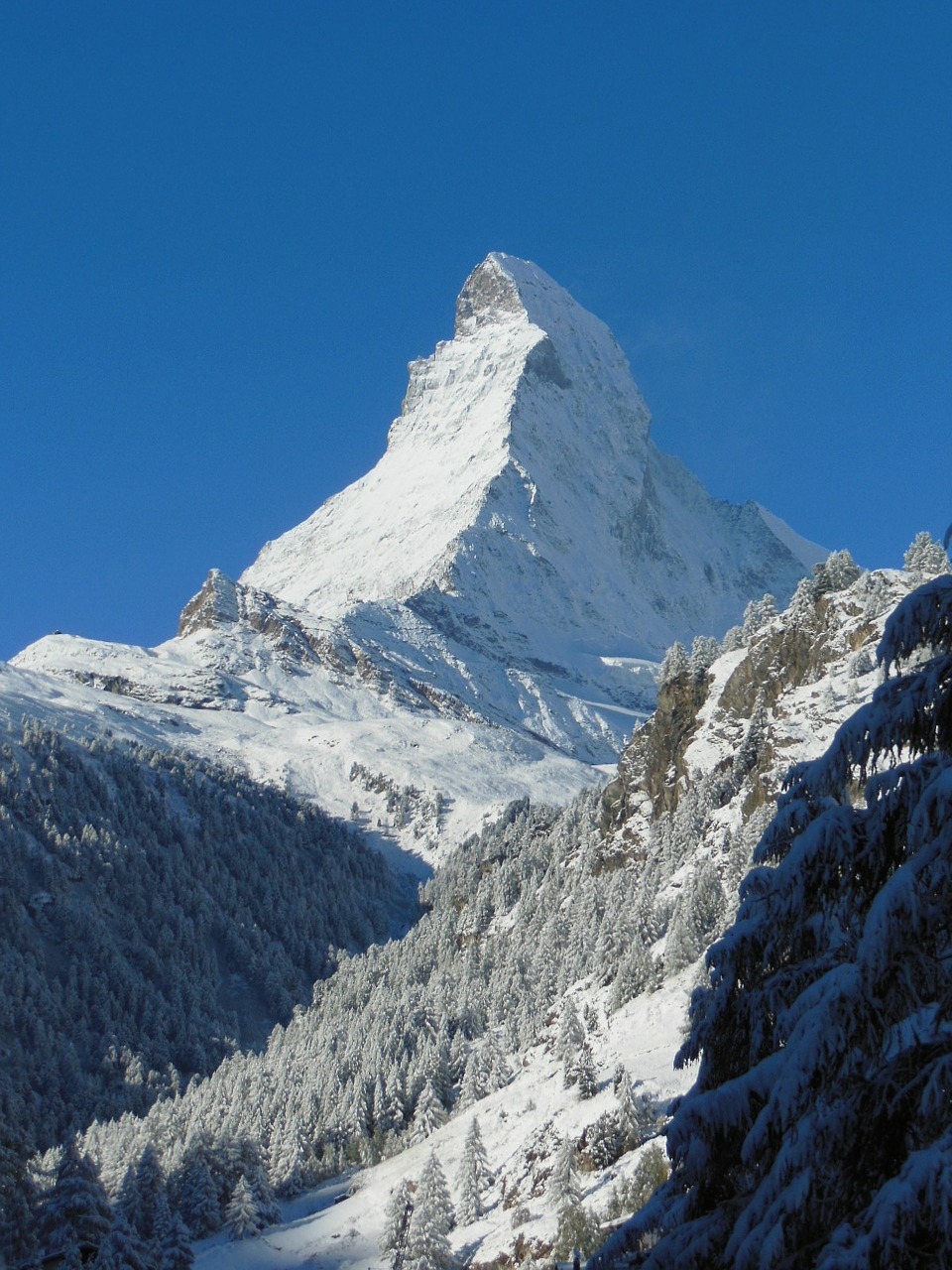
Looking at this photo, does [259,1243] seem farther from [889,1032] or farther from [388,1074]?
[889,1032]

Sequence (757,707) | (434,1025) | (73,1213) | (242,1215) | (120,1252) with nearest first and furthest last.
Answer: (120,1252), (73,1213), (242,1215), (757,707), (434,1025)

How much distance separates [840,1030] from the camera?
8.08m

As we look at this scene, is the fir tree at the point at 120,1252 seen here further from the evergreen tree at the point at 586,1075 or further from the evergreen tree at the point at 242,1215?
the evergreen tree at the point at 242,1215

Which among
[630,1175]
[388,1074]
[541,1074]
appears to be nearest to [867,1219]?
[630,1175]

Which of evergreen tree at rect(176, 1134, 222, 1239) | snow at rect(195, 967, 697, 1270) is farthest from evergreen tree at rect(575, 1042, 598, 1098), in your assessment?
evergreen tree at rect(176, 1134, 222, 1239)

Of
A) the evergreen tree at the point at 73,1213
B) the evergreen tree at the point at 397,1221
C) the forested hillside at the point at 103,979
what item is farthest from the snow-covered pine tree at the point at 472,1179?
the forested hillside at the point at 103,979

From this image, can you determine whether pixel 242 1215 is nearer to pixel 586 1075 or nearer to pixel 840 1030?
pixel 586 1075

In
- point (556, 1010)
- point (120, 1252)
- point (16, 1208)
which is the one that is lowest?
point (556, 1010)

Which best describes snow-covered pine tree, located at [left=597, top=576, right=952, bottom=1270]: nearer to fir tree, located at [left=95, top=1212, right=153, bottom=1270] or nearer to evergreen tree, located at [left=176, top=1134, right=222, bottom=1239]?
fir tree, located at [left=95, top=1212, right=153, bottom=1270]

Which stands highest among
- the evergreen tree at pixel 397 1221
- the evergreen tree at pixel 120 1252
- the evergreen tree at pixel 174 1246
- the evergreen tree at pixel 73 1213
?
the evergreen tree at pixel 73 1213

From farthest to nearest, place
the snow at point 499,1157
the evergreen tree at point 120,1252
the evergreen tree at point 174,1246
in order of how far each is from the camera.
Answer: the snow at point 499,1157, the evergreen tree at point 174,1246, the evergreen tree at point 120,1252

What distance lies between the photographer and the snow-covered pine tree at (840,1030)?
777cm

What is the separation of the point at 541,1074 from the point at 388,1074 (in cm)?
2600

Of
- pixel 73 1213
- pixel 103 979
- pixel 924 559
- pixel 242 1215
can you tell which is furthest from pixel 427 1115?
pixel 103 979
